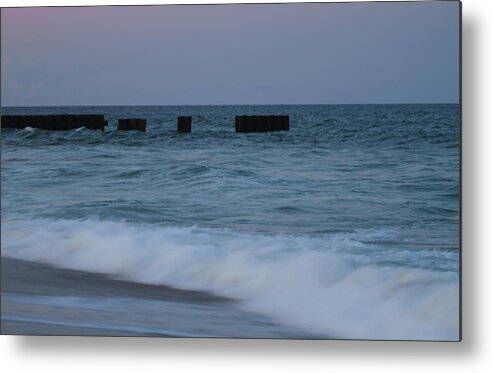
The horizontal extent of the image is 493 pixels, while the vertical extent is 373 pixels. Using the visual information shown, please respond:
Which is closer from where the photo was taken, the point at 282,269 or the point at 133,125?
the point at 282,269

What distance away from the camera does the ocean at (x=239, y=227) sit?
4863 mm

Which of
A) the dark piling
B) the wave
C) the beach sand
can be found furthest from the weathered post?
the beach sand

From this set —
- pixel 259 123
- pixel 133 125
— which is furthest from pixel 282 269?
pixel 133 125

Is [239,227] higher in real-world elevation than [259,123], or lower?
lower

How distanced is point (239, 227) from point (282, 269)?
266 mm

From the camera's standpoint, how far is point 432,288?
4.83 metres

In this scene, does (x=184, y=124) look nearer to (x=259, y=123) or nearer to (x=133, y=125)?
(x=133, y=125)

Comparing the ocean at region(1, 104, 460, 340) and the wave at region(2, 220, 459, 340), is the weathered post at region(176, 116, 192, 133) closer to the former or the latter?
the ocean at region(1, 104, 460, 340)

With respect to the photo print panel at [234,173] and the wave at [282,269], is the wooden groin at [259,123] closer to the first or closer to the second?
the photo print panel at [234,173]

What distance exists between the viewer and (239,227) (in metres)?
5.04

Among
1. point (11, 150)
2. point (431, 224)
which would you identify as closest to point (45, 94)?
point (11, 150)

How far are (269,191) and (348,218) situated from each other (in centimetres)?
37

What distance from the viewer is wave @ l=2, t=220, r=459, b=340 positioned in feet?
15.8

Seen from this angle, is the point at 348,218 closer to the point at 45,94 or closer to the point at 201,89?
the point at 201,89
